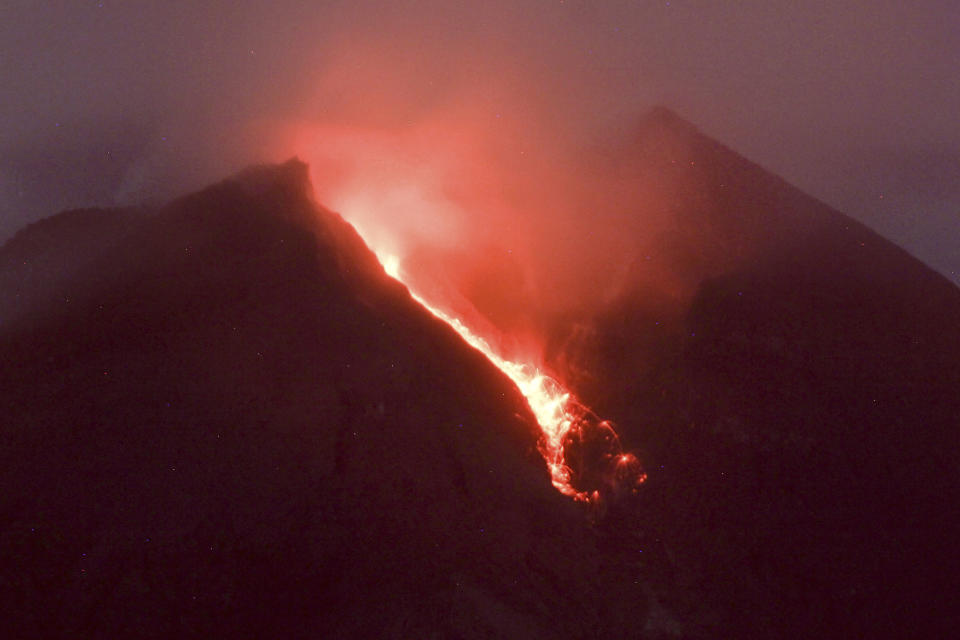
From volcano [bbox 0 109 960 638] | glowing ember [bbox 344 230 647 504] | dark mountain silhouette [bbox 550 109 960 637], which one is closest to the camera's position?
volcano [bbox 0 109 960 638]

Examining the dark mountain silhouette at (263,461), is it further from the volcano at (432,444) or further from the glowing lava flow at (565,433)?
the glowing lava flow at (565,433)

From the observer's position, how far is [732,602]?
3042cm

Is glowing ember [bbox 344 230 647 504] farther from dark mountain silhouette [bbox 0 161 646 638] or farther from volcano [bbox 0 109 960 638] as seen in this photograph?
dark mountain silhouette [bbox 0 161 646 638]

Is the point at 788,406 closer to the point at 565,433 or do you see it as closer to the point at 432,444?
the point at 565,433

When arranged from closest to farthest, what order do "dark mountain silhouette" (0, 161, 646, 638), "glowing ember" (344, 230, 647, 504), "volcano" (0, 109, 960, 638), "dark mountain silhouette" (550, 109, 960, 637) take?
1. "dark mountain silhouette" (0, 161, 646, 638)
2. "volcano" (0, 109, 960, 638)
3. "dark mountain silhouette" (550, 109, 960, 637)
4. "glowing ember" (344, 230, 647, 504)

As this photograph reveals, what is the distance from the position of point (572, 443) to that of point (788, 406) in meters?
11.6

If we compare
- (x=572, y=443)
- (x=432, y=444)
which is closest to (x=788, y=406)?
(x=572, y=443)

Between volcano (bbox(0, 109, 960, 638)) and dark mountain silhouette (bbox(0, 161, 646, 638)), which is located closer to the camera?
dark mountain silhouette (bbox(0, 161, 646, 638))

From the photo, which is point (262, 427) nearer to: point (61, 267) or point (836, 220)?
point (61, 267)

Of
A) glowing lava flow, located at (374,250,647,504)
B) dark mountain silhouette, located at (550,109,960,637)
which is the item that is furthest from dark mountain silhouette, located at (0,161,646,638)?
dark mountain silhouette, located at (550,109,960,637)

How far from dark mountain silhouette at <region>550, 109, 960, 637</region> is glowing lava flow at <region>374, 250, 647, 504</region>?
42.5 inches

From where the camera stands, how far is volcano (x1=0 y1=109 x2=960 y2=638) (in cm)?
2488

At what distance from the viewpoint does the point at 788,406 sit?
33.7 meters

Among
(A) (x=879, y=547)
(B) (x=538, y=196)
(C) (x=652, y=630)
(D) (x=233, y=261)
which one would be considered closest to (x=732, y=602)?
(C) (x=652, y=630)
